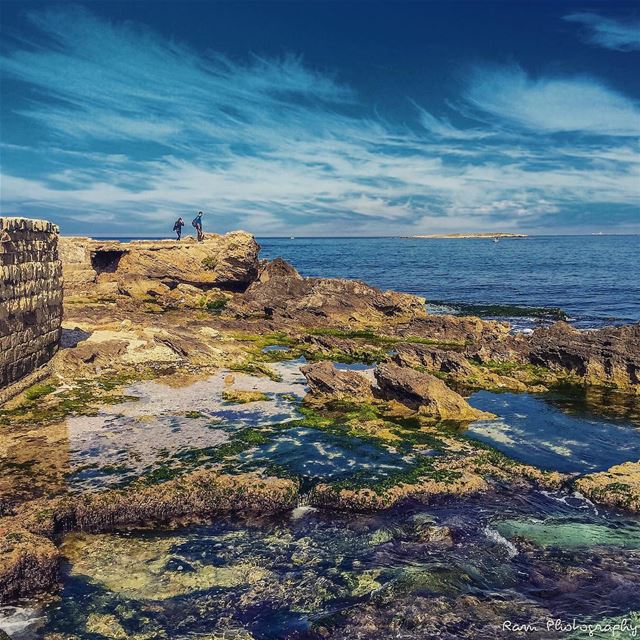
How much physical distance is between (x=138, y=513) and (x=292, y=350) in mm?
17938

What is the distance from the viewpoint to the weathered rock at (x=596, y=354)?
23.8 metres

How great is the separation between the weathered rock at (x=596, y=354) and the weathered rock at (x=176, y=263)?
1056 inches

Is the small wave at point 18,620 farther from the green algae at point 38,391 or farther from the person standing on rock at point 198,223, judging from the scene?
the person standing on rock at point 198,223

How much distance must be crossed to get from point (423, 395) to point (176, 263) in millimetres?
31908

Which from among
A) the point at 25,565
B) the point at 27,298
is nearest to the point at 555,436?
the point at 25,565

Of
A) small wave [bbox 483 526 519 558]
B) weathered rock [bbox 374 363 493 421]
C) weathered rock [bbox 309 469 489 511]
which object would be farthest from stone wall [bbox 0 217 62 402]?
small wave [bbox 483 526 519 558]

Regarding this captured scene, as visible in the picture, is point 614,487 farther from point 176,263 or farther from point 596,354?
point 176,263

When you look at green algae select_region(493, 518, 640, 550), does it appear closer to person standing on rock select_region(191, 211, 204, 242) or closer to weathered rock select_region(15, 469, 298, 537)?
weathered rock select_region(15, 469, 298, 537)

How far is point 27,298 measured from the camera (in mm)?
19281

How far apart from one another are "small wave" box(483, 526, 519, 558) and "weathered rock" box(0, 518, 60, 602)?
840 centimetres

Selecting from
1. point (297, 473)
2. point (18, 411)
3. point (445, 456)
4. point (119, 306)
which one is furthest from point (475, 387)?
point (119, 306)

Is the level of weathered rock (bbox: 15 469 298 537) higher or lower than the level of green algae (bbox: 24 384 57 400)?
lower

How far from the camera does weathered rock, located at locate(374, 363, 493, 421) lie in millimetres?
19219

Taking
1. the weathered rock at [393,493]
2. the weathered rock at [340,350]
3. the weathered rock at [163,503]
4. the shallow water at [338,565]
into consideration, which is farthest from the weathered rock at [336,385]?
the weathered rock at [163,503]
